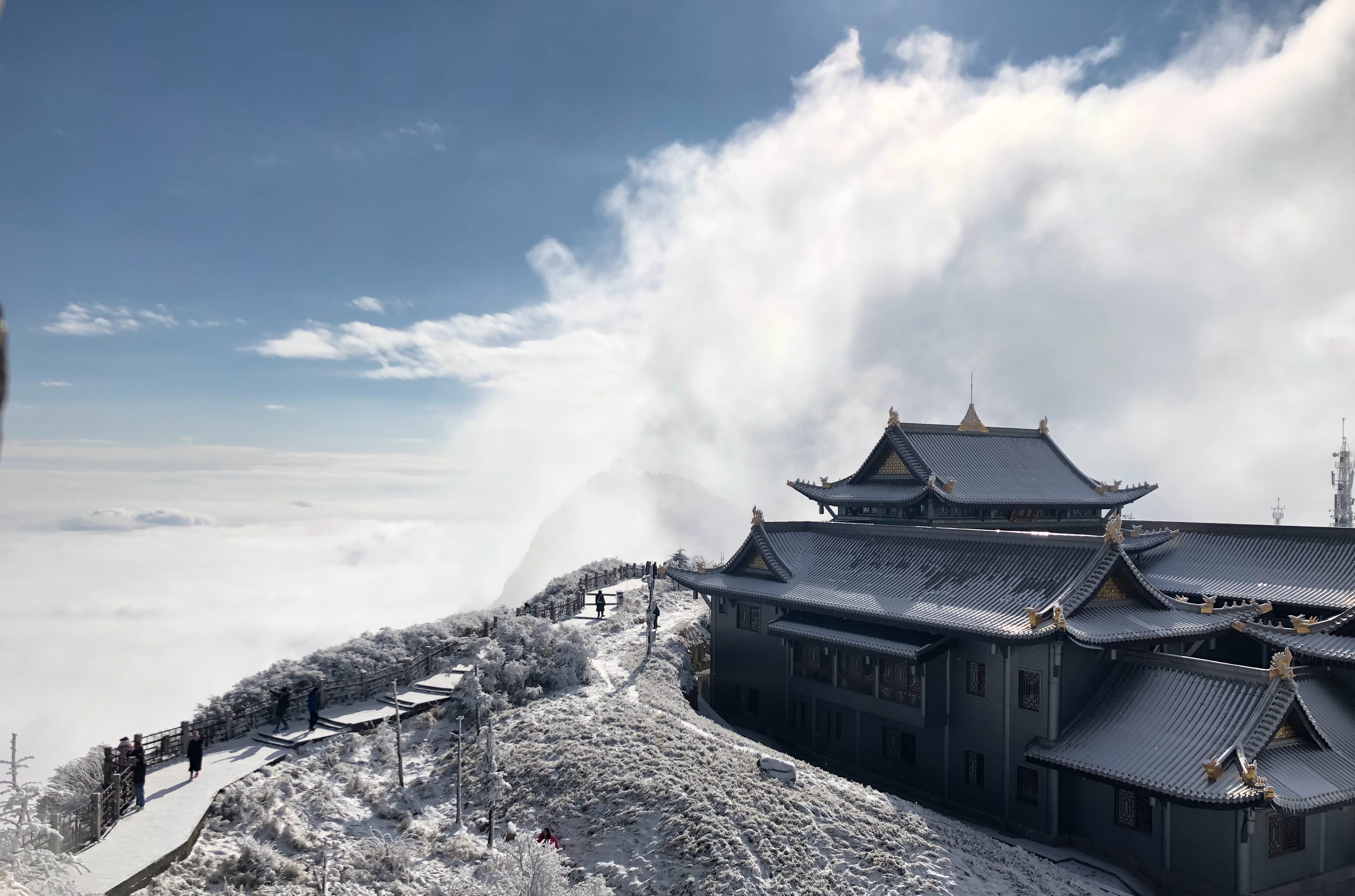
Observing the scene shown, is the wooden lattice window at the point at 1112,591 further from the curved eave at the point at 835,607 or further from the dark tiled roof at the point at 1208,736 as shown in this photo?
the curved eave at the point at 835,607

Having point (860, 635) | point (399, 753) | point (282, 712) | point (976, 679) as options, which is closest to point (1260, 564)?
point (976, 679)

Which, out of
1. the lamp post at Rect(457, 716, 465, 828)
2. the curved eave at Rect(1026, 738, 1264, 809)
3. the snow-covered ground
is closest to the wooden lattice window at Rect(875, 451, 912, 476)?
the curved eave at Rect(1026, 738, 1264, 809)

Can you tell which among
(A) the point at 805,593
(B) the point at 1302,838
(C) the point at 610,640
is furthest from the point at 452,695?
(B) the point at 1302,838

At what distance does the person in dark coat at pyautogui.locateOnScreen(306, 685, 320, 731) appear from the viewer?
24969 millimetres

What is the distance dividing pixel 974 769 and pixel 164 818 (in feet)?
75.1

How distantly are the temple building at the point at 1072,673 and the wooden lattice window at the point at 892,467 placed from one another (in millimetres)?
947

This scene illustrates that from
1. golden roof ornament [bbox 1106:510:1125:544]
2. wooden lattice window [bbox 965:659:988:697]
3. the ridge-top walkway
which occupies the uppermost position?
golden roof ornament [bbox 1106:510:1125:544]

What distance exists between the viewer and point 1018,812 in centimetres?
2392

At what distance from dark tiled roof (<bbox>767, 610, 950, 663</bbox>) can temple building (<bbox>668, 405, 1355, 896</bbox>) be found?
0.10 metres

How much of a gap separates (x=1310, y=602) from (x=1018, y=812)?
14.7 metres

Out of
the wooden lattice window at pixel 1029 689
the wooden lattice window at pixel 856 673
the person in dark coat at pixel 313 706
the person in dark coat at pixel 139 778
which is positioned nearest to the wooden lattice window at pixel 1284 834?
the wooden lattice window at pixel 1029 689

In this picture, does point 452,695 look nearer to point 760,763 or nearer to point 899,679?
point 760,763

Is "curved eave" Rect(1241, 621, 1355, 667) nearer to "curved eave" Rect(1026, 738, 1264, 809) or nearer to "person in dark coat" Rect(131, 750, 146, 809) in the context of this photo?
"curved eave" Rect(1026, 738, 1264, 809)

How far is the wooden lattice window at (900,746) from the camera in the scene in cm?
2733
